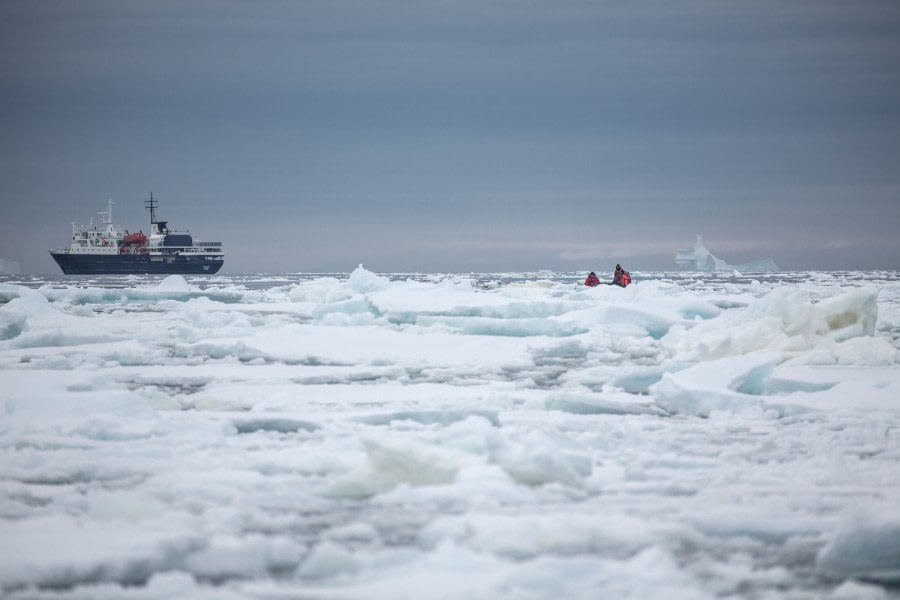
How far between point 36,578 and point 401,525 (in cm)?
143

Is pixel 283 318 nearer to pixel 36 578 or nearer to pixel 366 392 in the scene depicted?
pixel 366 392

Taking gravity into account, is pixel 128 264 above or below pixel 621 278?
above

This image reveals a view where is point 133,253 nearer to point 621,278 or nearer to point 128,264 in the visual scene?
point 128,264

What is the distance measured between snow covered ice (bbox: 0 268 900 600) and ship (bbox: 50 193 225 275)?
61291 mm

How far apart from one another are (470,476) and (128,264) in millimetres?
69156

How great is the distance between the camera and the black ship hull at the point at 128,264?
68.6 metres

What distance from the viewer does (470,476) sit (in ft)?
14.7

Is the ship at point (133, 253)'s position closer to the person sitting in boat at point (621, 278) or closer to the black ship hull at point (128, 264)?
the black ship hull at point (128, 264)

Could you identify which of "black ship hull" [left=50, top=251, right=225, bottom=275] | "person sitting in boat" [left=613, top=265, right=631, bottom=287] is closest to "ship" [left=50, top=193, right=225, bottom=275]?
"black ship hull" [left=50, top=251, right=225, bottom=275]

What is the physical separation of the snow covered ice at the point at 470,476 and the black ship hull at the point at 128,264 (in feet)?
202

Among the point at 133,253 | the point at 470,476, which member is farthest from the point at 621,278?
the point at 133,253

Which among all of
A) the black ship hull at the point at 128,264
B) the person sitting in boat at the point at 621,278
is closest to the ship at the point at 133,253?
the black ship hull at the point at 128,264

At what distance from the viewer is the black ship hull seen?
2702 inches

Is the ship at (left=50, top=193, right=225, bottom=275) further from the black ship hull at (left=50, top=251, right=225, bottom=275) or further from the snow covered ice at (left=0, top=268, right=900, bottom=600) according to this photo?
the snow covered ice at (left=0, top=268, right=900, bottom=600)
